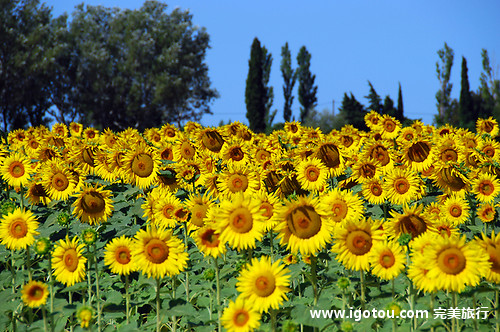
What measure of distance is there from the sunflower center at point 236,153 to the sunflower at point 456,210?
2750mm

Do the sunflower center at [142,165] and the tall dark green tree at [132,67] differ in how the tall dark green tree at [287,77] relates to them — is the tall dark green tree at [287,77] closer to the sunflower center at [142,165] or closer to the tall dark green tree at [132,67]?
the tall dark green tree at [132,67]

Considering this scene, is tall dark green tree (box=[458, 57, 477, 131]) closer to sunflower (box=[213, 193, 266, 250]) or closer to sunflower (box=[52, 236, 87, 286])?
sunflower (box=[213, 193, 266, 250])

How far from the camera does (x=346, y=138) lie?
919cm

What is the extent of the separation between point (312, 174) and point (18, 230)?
3.30 metres

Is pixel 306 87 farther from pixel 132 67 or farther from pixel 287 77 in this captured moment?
pixel 132 67

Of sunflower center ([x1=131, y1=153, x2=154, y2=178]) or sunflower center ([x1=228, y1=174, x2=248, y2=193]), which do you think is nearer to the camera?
sunflower center ([x1=228, y1=174, x2=248, y2=193])

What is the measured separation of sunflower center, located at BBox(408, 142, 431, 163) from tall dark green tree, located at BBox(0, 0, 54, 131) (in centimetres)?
4067

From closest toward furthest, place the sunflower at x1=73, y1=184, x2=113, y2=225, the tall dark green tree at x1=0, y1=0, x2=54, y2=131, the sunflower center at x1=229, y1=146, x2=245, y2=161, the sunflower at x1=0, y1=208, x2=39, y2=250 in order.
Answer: the sunflower at x1=0, y1=208, x2=39, y2=250 < the sunflower at x1=73, y1=184, x2=113, y2=225 < the sunflower center at x1=229, y1=146, x2=245, y2=161 < the tall dark green tree at x1=0, y1=0, x2=54, y2=131

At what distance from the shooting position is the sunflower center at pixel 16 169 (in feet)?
22.0

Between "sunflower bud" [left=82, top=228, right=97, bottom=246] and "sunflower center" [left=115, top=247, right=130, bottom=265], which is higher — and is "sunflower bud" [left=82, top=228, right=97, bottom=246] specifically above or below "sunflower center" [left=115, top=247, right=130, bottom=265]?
above

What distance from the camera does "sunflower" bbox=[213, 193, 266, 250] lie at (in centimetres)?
418

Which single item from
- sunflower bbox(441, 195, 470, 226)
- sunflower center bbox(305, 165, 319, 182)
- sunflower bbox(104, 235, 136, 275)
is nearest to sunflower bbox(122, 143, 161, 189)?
sunflower center bbox(305, 165, 319, 182)

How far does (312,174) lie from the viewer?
21.2 feet

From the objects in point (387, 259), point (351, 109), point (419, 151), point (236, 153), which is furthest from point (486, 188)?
point (351, 109)
